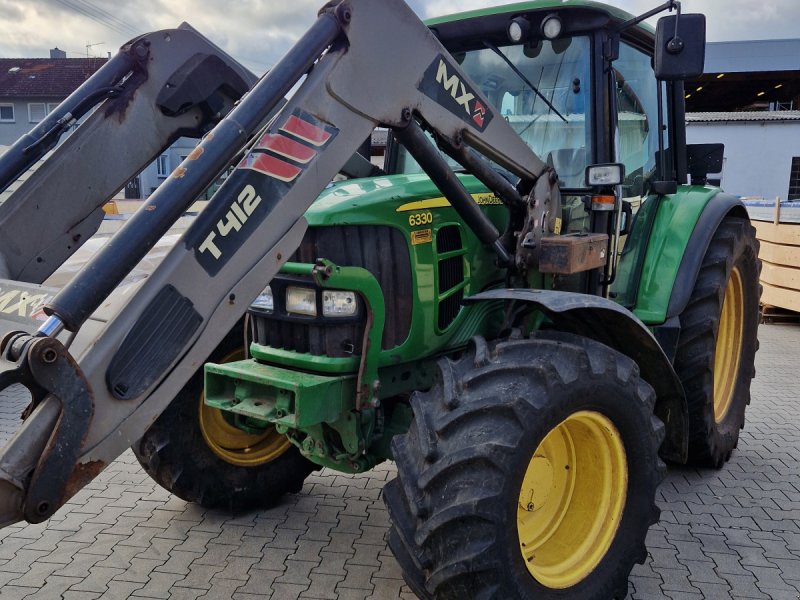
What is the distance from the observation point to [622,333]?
321 cm

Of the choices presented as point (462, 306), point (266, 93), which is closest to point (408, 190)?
point (462, 306)

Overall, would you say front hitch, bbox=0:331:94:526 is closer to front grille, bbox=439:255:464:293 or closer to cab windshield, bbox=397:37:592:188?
front grille, bbox=439:255:464:293

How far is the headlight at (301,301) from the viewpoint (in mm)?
2918

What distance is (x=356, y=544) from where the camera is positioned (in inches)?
140

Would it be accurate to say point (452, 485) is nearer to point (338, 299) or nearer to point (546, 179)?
point (338, 299)

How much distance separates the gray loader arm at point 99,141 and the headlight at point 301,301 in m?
0.93

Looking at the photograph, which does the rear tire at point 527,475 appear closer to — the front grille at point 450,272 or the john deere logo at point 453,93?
the front grille at point 450,272

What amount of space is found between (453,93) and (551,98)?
0.92 m

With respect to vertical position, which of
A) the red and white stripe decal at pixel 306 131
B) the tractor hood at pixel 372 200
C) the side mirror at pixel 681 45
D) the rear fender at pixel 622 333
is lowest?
the rear fender at pixel 622 333

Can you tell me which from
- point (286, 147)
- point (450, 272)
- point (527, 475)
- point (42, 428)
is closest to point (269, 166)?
point (286, 147)

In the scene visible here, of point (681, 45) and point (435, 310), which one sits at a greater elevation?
point (681, 45)

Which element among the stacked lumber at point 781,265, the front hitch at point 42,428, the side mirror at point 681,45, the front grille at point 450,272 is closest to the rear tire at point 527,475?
the front grille at point 450,272

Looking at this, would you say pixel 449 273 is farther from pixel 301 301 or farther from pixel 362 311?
pixel 301 301

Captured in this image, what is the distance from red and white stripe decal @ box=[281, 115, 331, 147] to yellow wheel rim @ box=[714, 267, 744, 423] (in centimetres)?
325
